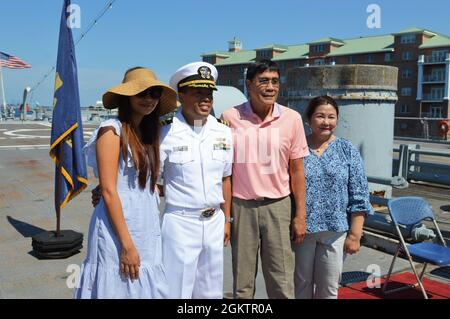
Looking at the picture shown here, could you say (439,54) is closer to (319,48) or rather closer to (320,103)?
(319,48)

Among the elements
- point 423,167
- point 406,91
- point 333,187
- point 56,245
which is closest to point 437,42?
point 406,91

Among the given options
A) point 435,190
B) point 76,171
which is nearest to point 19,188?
point 76,171

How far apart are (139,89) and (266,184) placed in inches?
40.2

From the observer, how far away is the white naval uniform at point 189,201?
2.61 m

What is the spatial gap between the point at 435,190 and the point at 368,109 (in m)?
4.24

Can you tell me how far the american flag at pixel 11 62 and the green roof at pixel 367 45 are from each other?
45231mm

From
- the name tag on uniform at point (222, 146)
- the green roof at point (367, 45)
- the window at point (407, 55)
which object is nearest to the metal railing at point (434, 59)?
the window at point (407, 55)

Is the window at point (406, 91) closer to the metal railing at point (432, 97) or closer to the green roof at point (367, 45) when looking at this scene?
the metal railing at point (432, 97)

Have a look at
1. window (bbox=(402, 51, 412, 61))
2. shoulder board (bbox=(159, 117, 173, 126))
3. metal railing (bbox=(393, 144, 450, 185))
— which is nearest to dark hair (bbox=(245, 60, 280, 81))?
shoulder board (bbox=(159, 117, 173, 126))

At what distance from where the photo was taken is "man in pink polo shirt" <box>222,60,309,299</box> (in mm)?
2895

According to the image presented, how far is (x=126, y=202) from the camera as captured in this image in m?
2.42

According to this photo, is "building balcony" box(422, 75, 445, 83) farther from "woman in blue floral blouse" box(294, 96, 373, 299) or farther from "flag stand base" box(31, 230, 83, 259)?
"woman in blue floral blouse" box(294, 96, 373, 299)

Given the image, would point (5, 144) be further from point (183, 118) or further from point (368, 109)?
point (183, 118)
